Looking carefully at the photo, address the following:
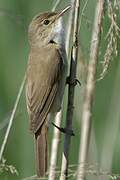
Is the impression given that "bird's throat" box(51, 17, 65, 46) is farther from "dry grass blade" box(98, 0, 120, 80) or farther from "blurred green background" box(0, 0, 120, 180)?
"dry grass blade" box(98, 0, 120, 80)

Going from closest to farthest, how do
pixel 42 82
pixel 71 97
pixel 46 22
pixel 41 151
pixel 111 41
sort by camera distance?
pixel 111 41
pixel 71 97
pixel 41 151
pixel 42 82
pixel 46 22

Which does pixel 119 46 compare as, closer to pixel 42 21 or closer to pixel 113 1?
pixel 42 21

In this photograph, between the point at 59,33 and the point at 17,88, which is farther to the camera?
the point at 17,88

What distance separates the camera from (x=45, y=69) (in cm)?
325

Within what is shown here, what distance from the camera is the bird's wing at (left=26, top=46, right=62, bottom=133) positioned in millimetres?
3037

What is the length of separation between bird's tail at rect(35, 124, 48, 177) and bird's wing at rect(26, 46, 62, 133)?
0.36 feet

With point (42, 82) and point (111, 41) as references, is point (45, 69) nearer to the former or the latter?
point (42, 82)

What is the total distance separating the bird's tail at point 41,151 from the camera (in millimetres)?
2619

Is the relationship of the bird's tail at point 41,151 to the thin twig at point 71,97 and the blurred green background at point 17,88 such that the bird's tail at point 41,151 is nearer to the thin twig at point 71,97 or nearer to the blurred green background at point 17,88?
the thin twig at point 71,97

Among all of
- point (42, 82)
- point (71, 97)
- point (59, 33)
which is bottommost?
point (71, 97)

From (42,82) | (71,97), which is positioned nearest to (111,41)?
(71,97)

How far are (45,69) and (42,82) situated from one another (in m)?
0.11

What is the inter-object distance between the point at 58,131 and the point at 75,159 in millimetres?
783

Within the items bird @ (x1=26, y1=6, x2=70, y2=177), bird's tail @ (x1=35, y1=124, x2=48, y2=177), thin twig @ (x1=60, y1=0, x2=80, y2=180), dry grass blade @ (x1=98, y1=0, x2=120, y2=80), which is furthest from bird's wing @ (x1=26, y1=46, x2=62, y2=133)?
dry grass blade @ (x1=98, y1=0, x2=120, y2=80)
